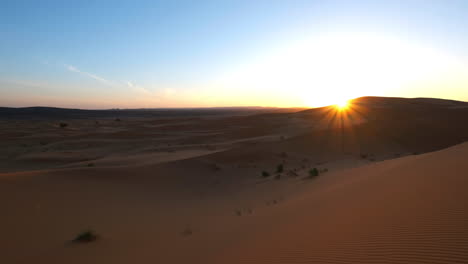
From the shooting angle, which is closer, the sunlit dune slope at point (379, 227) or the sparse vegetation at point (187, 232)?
the sunlit dune slope at point (379, 227)

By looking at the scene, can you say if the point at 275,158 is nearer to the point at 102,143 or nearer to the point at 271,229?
the point at 271,229

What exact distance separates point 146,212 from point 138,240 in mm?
2323

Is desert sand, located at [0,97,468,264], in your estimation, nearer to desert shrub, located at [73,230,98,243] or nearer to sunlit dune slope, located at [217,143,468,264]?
sunlit dune slope, located at [217,143,468,264]

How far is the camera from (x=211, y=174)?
15.2 metres

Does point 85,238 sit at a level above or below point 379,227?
below

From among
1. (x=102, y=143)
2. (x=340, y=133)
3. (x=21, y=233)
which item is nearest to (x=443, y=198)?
(x=21, y=233)

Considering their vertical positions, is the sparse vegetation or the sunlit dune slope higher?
the sunlit dune slope

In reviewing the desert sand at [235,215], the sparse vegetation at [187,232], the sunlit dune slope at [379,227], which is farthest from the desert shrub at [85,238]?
the sunlit dune slope at [379,227]

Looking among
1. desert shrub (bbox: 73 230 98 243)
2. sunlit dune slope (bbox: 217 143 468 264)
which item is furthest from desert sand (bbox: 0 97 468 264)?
desert shrub (bbox: 73 230 98 243)

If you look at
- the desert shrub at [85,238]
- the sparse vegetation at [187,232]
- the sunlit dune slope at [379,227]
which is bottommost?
the sparse vegetation at [187,232]

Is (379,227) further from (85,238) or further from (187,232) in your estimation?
(85,238)

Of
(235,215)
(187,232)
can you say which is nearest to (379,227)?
(187,232)

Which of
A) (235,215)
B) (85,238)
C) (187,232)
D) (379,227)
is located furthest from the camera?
(235,215)

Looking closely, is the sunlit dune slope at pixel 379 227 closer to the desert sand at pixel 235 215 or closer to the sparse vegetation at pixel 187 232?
the desert sand at pixel 235 215
